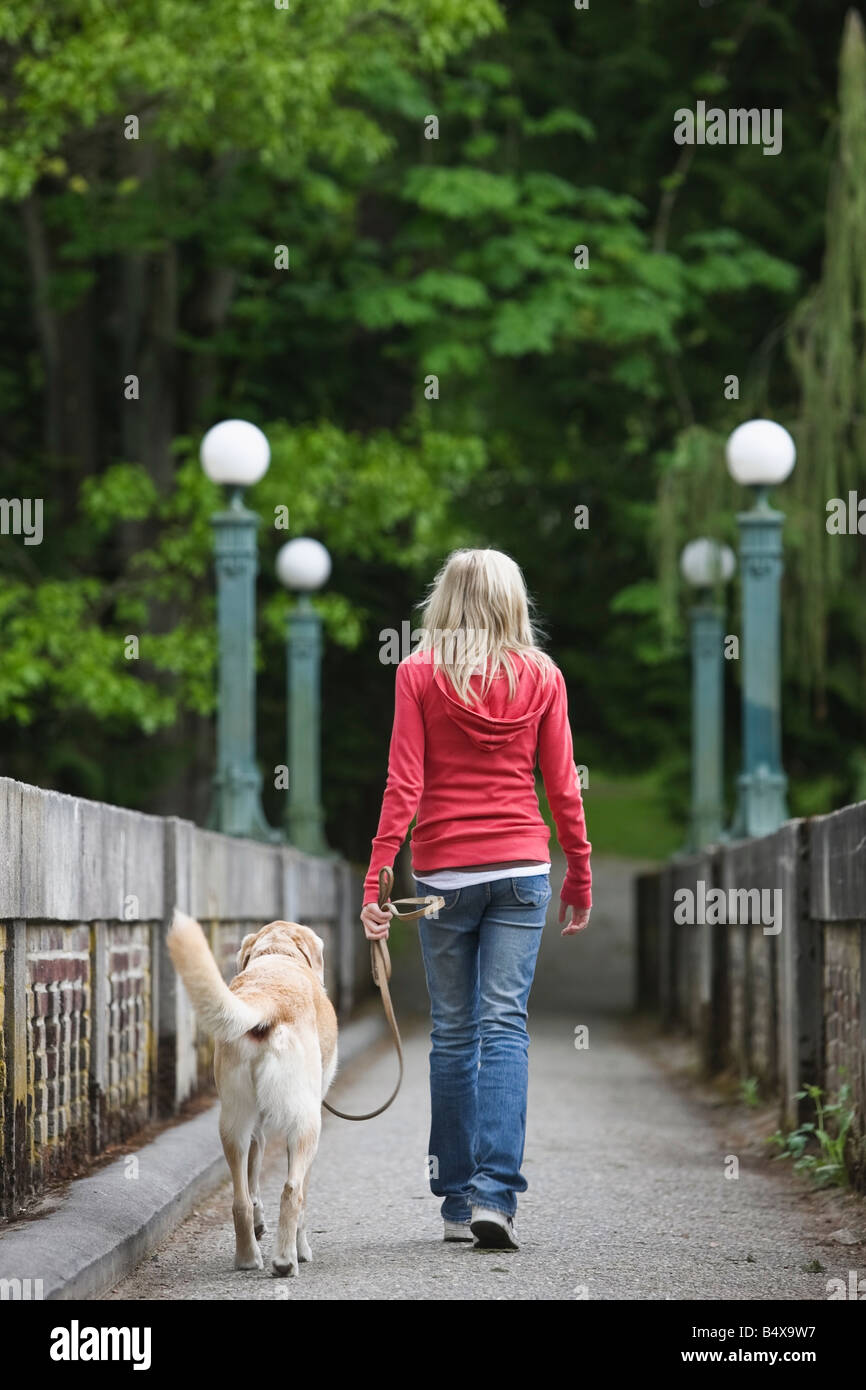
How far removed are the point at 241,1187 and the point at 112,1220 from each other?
1.29 ft

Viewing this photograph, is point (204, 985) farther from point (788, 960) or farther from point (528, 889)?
point (788, 960)

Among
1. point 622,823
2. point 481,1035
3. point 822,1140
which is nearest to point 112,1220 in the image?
Answer: point 481,1035

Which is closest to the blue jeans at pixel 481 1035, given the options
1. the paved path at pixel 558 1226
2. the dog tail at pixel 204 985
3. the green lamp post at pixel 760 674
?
the paved path at pixel 558 1226

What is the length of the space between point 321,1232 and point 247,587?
24.1 feet

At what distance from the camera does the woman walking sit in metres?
5.88

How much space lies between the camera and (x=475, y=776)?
597cm

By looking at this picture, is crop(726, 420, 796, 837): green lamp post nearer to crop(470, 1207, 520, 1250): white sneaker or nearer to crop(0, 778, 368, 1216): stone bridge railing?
crop(0, 778, 368, 1216): stone bridge railing

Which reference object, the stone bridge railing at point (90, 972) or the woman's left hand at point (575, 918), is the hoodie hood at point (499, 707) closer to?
the woman's left hand at point (575, 918)

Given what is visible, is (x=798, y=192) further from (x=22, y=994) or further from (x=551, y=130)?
(x=22, y=994)

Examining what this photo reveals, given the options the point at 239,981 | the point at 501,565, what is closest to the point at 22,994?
the point at 239,981

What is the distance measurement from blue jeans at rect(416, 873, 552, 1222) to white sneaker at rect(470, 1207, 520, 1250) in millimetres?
20

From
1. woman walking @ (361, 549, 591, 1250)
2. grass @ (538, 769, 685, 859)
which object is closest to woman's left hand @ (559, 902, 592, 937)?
woman walking @ (361, 549, 591, 1250)

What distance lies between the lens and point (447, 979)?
6055 millimetres

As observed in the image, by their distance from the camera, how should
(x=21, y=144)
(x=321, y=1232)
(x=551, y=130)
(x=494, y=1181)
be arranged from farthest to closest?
(x=551, y=130)
(x=21, y=144)
(x=321, y=1232)
(x=494, y=1181)
